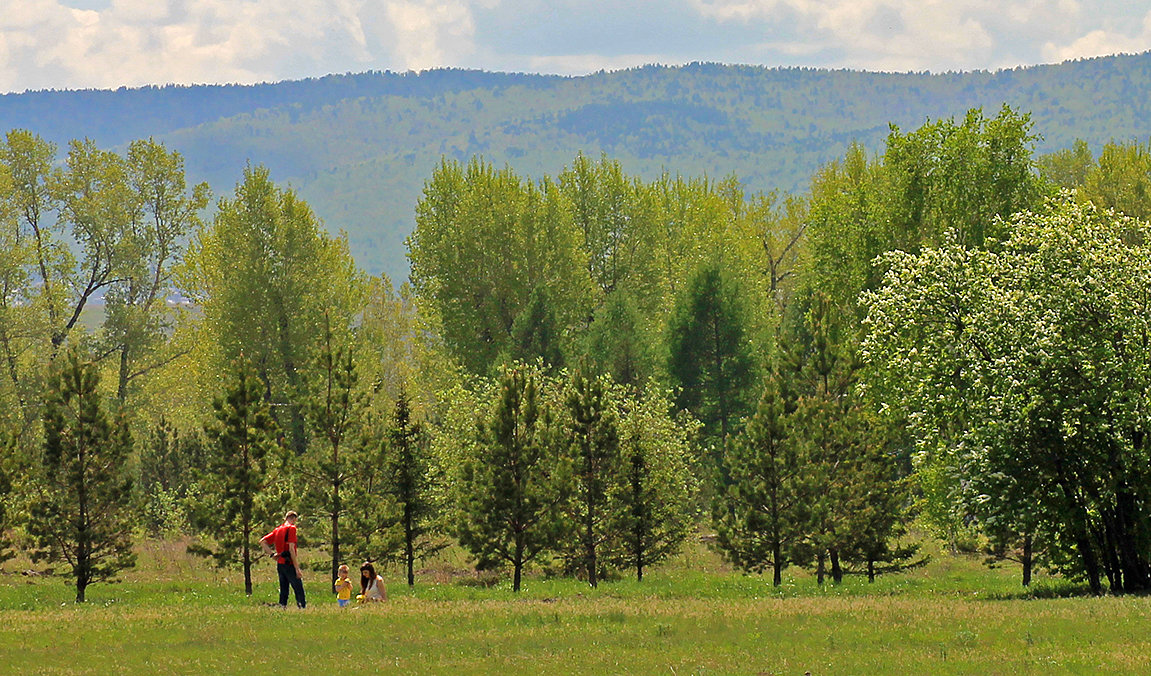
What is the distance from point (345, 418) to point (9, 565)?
1908 centimetres

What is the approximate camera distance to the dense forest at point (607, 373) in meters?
33.1

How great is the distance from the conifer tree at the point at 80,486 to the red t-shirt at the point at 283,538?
34.2ft

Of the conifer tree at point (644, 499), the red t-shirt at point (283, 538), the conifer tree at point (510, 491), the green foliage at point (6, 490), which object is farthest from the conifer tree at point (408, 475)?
the green foliage at point (6, 490)

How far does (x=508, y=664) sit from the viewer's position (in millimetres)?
22406

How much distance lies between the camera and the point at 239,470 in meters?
42.1

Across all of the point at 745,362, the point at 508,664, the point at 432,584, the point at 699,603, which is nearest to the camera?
the point at 508,664

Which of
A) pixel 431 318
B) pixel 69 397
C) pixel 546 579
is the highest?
pixel 431 318

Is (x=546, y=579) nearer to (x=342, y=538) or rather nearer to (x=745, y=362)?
(x=342, y=538)

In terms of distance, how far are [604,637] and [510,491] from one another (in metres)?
15.6

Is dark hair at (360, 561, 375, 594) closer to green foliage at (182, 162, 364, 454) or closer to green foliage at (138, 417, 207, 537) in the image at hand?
green foliage at (138, 417, 207, 537)

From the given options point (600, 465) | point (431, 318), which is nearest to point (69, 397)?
point (600, 465)

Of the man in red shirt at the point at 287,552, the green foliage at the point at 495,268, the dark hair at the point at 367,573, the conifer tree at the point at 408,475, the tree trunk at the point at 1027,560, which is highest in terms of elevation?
the green foliage at the point at 495,268

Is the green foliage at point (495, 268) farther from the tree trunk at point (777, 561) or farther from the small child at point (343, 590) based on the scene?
the small child at point (343, 590)

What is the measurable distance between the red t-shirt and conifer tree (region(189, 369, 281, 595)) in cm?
1025
